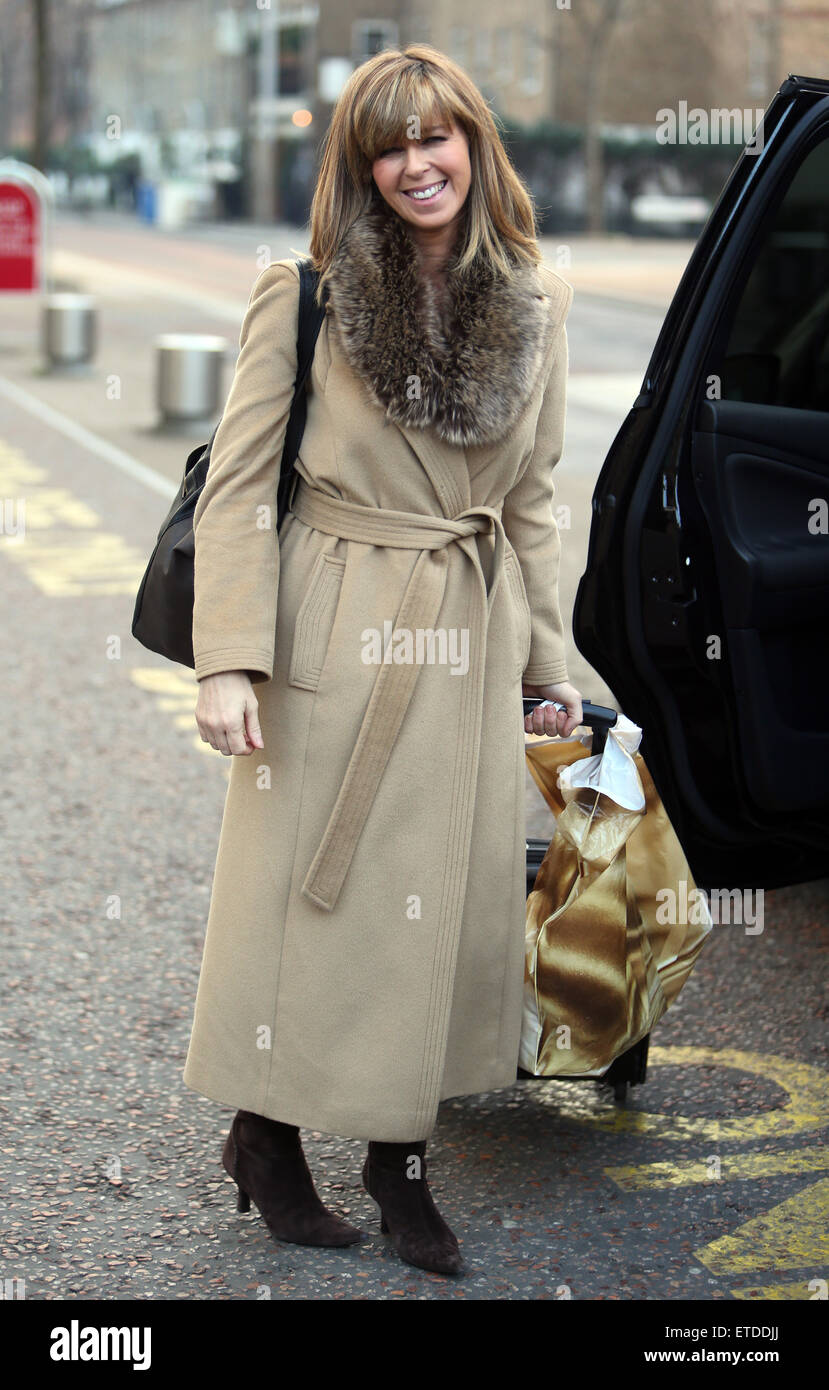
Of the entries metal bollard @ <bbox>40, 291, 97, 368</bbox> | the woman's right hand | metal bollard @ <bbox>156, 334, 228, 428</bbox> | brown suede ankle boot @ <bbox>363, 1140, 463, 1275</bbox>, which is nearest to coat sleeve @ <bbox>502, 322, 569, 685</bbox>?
the woman's right hand

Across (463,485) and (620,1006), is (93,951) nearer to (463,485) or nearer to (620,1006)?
(620,1006)

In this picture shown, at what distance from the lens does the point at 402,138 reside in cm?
262

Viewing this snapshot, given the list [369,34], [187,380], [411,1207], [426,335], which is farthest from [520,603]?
[369,34]

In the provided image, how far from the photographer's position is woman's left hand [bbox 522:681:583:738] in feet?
10.1

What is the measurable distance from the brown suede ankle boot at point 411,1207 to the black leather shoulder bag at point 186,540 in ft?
2.82

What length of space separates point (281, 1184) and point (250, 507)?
3.64ft

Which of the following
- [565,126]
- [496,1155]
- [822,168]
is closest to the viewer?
[496,1155]

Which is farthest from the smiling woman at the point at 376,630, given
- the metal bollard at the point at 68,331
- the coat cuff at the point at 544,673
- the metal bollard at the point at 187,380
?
the metal bollard at the point at 68,331

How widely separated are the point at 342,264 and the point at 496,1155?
1.63 m

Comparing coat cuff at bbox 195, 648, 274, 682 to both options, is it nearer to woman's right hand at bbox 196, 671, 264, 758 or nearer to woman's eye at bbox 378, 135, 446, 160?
woman's right hand at bbox 196, 671, 264, 758

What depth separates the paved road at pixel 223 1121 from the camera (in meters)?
2.83

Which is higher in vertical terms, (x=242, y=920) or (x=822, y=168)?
(x=822, y=168)

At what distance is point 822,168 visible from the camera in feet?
26.0

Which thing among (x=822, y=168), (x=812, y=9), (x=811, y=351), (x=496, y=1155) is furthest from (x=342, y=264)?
(x=812, y=9)
